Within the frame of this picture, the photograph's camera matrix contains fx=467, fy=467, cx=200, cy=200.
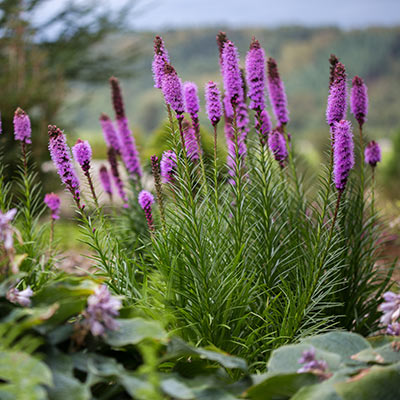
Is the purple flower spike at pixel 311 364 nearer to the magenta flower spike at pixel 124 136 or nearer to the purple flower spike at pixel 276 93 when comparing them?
the purple flower spike at pixel 276 93

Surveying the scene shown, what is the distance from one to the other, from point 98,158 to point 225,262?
18711mm

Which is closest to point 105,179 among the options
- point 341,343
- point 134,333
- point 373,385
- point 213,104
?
point 213,104

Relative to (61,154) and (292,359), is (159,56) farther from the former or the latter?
(292,359)

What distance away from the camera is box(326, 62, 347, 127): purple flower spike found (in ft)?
6.40

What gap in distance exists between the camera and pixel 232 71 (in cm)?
214

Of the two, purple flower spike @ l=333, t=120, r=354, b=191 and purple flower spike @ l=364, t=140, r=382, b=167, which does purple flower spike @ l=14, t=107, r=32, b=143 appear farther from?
purple flower spike @ l=364, t=140, r=382, b=167

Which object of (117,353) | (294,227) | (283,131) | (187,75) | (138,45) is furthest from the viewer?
(187,75)

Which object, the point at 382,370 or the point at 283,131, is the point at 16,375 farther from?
the point at 283,131

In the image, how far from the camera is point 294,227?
2551 millimetres

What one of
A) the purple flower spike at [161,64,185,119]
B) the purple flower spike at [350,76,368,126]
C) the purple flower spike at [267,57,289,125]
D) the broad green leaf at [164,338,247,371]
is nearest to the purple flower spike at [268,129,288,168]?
the purple flower spike at [267,57,289,125]

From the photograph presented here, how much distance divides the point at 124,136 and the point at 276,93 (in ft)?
4.20

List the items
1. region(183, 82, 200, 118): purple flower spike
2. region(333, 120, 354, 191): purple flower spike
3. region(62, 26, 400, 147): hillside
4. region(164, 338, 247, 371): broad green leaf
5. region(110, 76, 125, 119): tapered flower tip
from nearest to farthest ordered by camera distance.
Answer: region(164, 338, 247, 371): broad green leaf → region(333, 120, 354, 191): purple flower spike → region(183, 82, 200, 118): purple flower spike → region(110, 76, 125, 119): tapered flower tip → region(62, 26, 400, 147): hillside

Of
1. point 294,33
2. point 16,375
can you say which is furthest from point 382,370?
point 294,33

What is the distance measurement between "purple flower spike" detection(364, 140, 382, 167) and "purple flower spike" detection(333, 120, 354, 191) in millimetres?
1137
